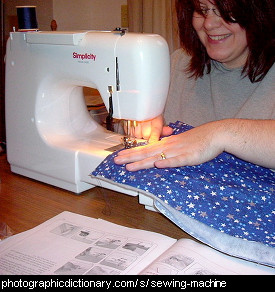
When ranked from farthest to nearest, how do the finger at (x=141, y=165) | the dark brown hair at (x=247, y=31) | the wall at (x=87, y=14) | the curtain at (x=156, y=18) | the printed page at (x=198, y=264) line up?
1. the wall at (x=87, y=14)
2. the curtain at (x=156, y=18)
3. the dark brown hair at (x=247, y=31)
4. the finger at (x=141, y=165)
5. the printed page at (x=198, y=264)

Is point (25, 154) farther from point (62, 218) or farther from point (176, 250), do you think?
point (176, 250)

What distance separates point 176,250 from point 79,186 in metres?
0.40

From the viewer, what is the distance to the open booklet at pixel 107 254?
71 cm

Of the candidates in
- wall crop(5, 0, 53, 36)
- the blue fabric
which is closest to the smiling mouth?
the blue fabric

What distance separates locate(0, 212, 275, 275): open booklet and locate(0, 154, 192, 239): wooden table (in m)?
0.06

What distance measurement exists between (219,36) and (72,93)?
45cm

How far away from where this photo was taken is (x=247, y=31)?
1.08 metres

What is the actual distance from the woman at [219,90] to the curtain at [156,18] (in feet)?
2.47

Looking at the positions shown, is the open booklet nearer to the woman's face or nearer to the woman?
the woman

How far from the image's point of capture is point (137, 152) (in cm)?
94

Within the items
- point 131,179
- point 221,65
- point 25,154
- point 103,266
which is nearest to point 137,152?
point 131,179

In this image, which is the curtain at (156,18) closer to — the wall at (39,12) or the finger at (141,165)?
the wall at (39,12)

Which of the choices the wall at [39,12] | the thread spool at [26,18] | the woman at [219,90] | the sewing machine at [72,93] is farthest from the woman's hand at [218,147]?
the wall at [39,12]

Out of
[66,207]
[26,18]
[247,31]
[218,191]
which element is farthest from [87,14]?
[218,191]
